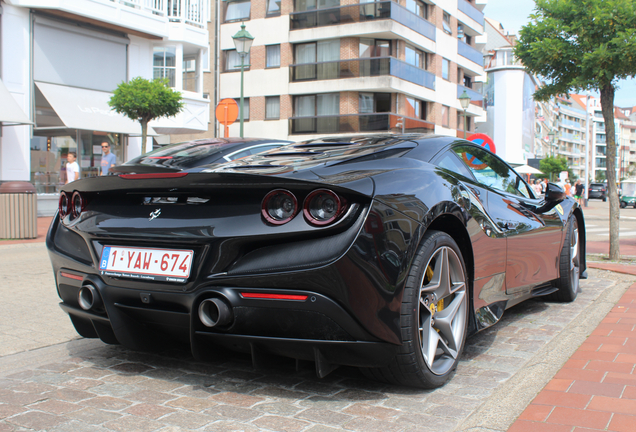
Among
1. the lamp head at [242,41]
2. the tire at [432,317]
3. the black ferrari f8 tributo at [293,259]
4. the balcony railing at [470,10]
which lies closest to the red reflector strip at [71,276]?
the black ferrari f8 tributo at [293,259]

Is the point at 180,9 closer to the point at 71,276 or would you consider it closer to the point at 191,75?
the point at 191,75

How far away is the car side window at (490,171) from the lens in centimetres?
393

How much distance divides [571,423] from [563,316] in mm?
2440

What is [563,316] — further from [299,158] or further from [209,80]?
[209,80]

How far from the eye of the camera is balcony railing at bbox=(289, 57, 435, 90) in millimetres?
31766

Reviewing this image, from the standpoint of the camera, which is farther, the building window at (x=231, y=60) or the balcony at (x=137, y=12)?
the building window at (x=231, y=60)

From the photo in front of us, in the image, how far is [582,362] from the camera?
3.47 meters

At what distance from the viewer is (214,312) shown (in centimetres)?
267

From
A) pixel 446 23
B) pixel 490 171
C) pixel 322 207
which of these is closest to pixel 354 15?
pixel 446 23

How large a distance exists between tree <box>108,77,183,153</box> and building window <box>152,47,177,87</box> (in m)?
7.76

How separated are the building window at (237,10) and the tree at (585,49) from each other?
92.6 ft

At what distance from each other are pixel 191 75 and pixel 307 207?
24.8 meters

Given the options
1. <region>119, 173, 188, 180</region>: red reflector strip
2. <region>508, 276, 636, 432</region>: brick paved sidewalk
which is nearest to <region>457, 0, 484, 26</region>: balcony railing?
<region>508, 276, 636, 432</region>: brick paved sidewalk

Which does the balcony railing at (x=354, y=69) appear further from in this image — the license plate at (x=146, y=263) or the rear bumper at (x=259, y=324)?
the rear bumper at (x=259, y=324)
